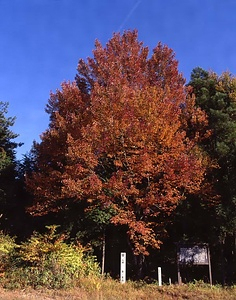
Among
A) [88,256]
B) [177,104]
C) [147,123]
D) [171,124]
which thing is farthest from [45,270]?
[177,104]

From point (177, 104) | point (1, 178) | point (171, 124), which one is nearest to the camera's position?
point (171, 124)

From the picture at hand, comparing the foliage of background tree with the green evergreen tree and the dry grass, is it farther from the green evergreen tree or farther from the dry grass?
the green evergreen tree

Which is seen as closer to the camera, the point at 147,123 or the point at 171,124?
the point at 147,123

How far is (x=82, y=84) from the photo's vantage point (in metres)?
22.9

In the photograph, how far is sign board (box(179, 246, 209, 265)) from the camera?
17109mm

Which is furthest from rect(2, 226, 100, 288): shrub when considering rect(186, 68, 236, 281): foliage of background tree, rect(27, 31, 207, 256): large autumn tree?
rect(186, 68, 236, 281): foliage of background tree

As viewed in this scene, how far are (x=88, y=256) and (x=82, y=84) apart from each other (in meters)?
11.0

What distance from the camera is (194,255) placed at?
56.9 feet

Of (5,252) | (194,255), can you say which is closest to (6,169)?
(5,252)

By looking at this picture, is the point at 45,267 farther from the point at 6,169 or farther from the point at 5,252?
the point at 6,169

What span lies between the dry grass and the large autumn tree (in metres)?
3.23

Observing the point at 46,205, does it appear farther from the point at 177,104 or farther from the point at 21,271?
the point at 177,104

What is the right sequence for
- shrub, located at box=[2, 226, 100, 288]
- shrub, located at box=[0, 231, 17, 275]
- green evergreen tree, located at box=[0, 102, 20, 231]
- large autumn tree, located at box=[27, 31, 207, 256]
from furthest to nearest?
green evergreen tree, located at box=[0, 102, 20, 231] < large autumn tree, located at box=[27, 31, 207, 256] < shrub, located at box=[0, 231, 17, 275] < shrub, located at box=[2, 226, 100, 288]

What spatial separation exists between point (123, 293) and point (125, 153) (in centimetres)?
706
